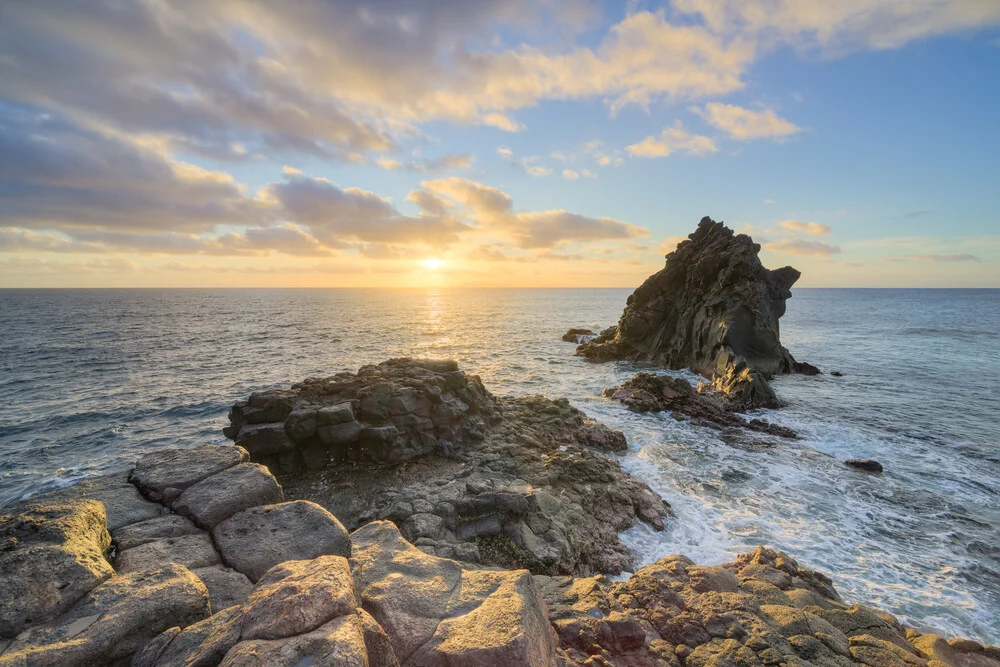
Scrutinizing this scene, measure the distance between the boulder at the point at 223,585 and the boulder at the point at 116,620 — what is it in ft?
1.67

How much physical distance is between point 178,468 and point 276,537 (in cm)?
389

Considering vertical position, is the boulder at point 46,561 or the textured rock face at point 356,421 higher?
the boulder at point 46,561

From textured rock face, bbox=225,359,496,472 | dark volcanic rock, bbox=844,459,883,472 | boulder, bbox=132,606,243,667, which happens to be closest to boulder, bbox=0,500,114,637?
boulder, bbox=132,606,243,667

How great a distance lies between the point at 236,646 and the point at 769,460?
23.6m

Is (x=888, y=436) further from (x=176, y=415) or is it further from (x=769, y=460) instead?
(x=176, y=415)

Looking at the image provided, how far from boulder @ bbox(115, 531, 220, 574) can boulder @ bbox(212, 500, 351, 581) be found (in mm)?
210

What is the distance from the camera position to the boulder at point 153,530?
732cm

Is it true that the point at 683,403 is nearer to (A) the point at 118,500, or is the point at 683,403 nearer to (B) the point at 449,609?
(B) the point at 449,609

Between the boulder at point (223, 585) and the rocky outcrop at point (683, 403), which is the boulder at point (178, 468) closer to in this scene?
the boulder at point (223, 585)

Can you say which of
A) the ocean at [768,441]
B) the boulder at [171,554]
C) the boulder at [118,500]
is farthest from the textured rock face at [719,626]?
the boulder at [118,500]

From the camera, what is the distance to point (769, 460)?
21016mm

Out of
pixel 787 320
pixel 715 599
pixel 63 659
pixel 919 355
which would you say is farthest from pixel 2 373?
pixel 787 320

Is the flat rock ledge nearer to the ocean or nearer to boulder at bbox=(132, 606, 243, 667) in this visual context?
boulder at bbox=(132, 606, 243, 667)

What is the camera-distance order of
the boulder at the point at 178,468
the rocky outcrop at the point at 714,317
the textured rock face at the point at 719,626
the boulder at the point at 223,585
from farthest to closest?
the rocky outcrop at the point at 714,317 → the boulder at the point at 178,468 → the textured rock face at the point at 719,626 → the boulder at the point at 223,585
